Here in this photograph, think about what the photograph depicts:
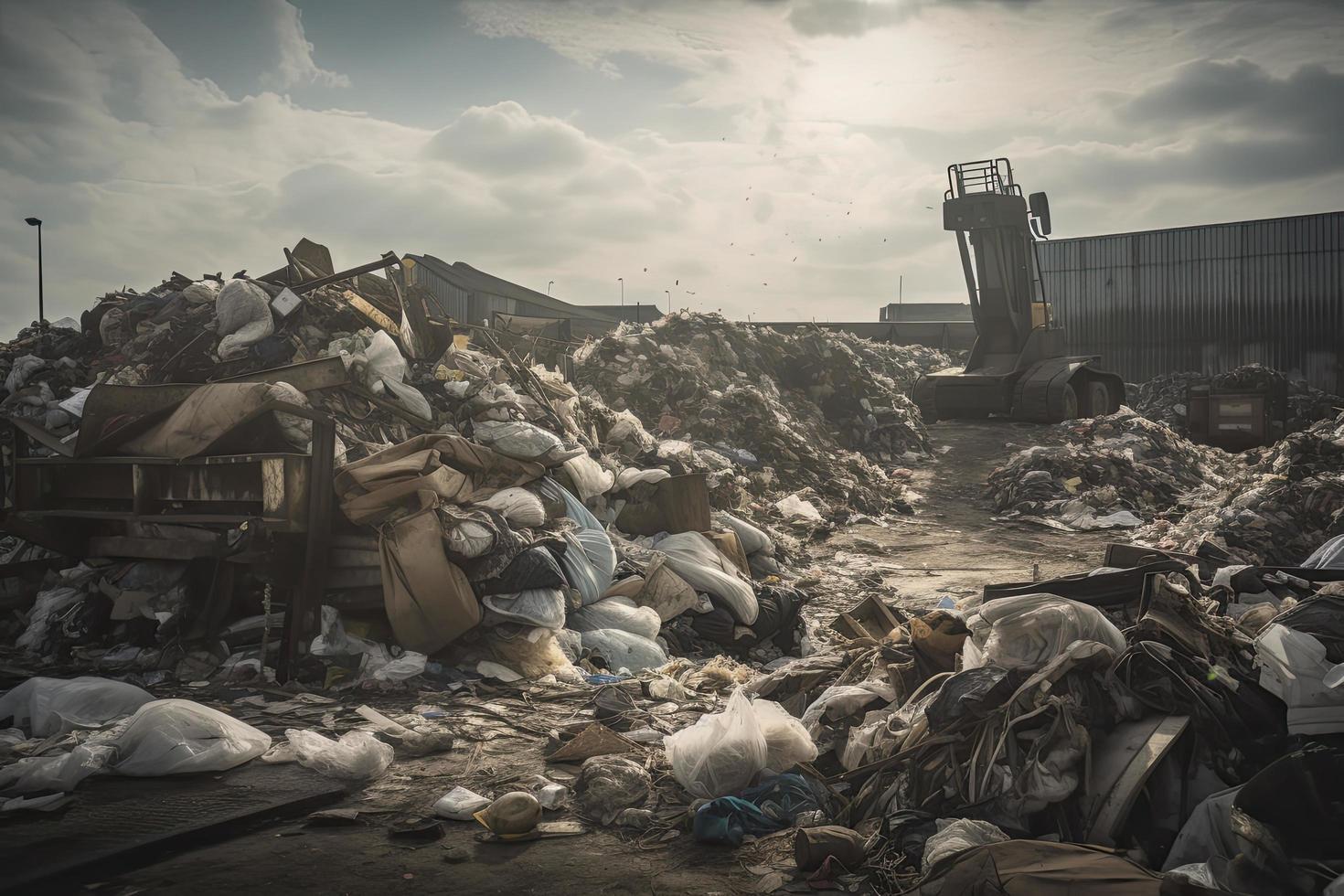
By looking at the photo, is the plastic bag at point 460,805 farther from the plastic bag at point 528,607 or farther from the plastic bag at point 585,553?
the plastic bag at point 585,553

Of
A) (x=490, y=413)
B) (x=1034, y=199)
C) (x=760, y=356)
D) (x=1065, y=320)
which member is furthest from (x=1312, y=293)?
(x=490, y=413)

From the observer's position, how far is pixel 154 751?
3.49 meters

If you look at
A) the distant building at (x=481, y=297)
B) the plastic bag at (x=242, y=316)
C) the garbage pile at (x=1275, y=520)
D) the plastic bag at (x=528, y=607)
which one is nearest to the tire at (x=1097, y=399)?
the garbage pile at (x=1275, y=520)

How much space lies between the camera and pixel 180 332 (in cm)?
678

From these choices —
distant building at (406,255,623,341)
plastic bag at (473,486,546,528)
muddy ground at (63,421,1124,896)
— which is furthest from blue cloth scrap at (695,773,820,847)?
distant building at (406,255,623,341)

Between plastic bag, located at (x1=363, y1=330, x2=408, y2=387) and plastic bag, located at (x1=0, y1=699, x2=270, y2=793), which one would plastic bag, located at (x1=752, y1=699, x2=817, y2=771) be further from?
plastic bag, located at (x1=363, y1=330, x2=408, y2=387)

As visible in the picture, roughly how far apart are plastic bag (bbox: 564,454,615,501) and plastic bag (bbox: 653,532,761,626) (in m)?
0.61

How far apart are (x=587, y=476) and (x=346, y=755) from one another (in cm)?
326

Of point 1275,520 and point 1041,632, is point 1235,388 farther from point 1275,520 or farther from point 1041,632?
point 1041,632

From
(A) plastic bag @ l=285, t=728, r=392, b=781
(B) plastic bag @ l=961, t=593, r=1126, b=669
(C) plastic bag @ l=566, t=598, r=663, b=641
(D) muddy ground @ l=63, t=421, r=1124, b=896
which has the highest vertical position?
(B) plastic bag @ l=961, t=593, r=1126, b=669

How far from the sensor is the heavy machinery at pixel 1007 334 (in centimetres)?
1535

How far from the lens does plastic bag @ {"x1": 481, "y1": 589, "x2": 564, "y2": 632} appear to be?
16.4 feet

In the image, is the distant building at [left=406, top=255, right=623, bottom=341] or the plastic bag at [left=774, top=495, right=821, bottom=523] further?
the distant building at [left=406, top=255, right=623, bottom=341]

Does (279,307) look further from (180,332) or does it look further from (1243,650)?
(1243,650)
